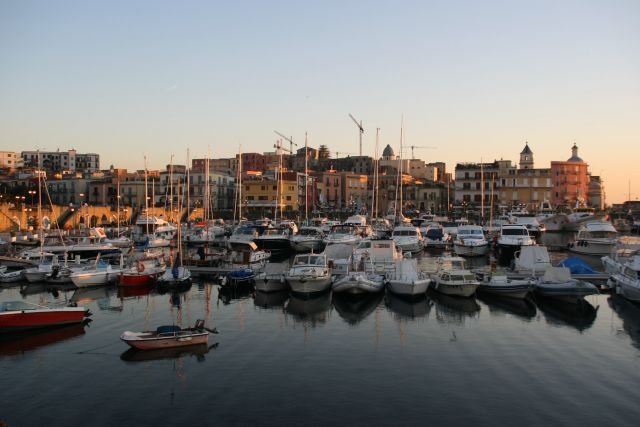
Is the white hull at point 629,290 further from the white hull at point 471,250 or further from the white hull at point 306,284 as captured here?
the white hull at point 471,250

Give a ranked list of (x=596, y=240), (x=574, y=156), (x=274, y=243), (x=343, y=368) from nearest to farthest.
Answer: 1. (x=343, y=368)
2. (x=596, y=240)
3. (x=274, y=243)
4. (x=574, y=156)

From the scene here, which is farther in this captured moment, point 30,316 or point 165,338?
point 30,316

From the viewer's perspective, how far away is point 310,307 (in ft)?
102

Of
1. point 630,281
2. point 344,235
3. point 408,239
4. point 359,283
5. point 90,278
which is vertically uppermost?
point 344,235

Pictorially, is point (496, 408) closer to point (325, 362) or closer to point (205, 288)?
point (325, 362)

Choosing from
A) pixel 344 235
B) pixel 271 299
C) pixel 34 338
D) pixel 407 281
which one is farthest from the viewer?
pixel 344 235

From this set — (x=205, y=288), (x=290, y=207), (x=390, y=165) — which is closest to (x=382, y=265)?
(x=205, y=288)

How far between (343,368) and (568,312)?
14.5m

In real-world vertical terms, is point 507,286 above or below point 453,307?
above

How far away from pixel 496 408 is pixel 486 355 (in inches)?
214

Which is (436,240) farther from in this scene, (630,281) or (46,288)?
(46,288)

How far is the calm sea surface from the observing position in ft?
54.3

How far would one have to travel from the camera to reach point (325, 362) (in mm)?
21266

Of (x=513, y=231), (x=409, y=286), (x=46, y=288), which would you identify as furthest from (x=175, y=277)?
(x=513, y=231)
